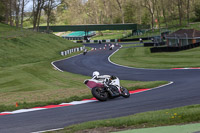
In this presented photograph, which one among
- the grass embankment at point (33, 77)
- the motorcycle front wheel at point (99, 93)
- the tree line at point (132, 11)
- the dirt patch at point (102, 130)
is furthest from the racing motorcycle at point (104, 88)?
the tree line at point (132, 11)

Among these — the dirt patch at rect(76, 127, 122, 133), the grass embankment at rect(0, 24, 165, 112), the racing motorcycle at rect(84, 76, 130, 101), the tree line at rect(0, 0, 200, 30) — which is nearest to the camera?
the dirt patch at rect(76, 127, 122, 133)

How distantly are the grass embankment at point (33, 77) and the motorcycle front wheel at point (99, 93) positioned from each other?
1.54 meters

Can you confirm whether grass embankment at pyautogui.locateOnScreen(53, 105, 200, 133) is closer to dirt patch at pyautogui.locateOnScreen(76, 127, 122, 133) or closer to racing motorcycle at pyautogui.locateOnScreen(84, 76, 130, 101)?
dirt patch at pyautogui.locateOnScreen(76, 127, 122, 133)

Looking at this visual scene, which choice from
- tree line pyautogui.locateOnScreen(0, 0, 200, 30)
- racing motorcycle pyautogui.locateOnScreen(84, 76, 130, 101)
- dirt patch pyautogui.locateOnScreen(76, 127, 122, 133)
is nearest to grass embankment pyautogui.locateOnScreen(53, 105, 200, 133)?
dirt patch pyautogui.locateOnScreen(76, 127, 122, 133)

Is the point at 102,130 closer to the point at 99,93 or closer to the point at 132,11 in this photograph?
the point at 99,93

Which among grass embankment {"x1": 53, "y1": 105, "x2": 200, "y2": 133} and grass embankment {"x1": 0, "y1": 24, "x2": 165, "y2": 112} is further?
grass embankment {"x1": 0, "y1": 24, "x2": 165, "y2": 112}

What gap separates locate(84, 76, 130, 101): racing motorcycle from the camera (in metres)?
15.6

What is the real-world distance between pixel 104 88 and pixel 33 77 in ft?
54.7

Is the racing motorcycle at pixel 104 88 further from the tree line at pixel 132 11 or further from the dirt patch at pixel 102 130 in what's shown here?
the tree line at pixel 132 11

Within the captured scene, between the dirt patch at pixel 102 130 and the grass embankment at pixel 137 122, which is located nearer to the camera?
the dirt patch at pixel 102 130

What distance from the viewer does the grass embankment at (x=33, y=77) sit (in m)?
17.0

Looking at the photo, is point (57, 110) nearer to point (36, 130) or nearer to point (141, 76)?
point (36, 130)

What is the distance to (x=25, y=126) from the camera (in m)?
10.6

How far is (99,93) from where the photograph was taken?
1570 centimetres
